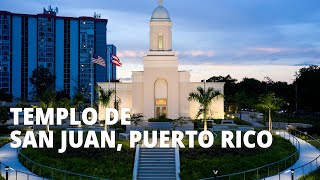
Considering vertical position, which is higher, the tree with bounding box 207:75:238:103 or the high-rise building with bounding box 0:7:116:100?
the high-rise building with bounding box 0:7:116:100

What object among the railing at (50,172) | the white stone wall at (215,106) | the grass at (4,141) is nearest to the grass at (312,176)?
the railing at (50,172)

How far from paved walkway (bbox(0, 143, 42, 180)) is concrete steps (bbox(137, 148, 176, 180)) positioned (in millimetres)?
6867

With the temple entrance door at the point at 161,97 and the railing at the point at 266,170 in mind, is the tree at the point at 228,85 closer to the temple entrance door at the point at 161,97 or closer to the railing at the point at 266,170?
the temple entrance door at the point at 161,97

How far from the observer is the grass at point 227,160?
3031 cm

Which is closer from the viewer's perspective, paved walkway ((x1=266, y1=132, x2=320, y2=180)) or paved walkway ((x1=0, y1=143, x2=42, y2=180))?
paved walkway ((x1=0, y1=143, x2=42, y2=180))

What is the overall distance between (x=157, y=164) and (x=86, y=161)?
487 cm

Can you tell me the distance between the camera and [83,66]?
137 metres

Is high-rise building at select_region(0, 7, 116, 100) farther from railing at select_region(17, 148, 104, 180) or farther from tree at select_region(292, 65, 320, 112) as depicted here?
railing at select_region(17, 148, 104, 180)

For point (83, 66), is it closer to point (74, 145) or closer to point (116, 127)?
point (116, 127)

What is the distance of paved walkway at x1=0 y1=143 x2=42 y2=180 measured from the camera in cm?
2877

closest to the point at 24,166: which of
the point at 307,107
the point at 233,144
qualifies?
the point at 233,144

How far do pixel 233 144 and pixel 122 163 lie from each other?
9.79 m

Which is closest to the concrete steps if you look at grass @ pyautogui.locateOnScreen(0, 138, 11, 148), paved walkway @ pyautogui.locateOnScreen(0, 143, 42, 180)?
paved walkway @ pyautogui.locateOnScreen(0, 143, 42, 180)

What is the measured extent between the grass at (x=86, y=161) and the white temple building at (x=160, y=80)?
2246cm
